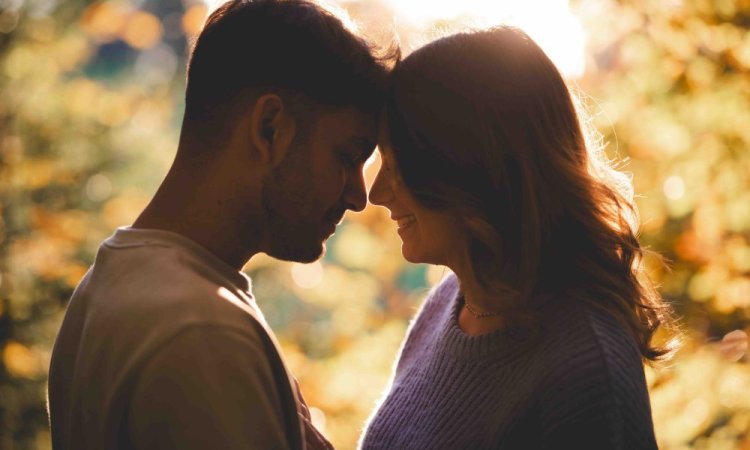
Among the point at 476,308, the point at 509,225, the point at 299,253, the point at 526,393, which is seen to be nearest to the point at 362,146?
the point at 299,253

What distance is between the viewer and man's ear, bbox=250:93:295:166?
5.95 ft

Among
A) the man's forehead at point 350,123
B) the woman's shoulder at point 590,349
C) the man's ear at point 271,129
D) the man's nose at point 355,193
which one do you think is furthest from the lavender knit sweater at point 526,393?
the man's ear at point 271,129

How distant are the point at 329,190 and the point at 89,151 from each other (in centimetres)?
382

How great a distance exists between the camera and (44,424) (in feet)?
16.3

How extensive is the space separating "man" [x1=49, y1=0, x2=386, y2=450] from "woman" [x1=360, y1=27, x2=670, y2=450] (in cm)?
17

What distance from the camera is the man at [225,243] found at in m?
1.46

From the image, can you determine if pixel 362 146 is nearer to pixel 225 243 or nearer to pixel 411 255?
pixel 411 255

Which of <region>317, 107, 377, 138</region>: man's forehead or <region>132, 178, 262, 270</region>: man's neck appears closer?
<region>132, 178, 262, 270</region>: man's neck

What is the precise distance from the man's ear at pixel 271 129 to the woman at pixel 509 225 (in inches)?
12.1

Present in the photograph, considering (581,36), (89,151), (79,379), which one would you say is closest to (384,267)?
(581,36)

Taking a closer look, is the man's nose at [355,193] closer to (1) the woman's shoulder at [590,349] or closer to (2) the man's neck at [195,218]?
(2) the man's neck at [195,218]

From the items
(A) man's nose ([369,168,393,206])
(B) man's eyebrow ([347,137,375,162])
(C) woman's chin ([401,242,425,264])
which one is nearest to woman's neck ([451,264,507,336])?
(C) woman's chin ([401,242,425,264])

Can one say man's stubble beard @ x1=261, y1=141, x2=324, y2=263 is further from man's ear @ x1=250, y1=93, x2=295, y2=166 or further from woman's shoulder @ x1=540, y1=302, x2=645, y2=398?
woman's shoulder @ x1=540, y1=302, x2=645, y2=398

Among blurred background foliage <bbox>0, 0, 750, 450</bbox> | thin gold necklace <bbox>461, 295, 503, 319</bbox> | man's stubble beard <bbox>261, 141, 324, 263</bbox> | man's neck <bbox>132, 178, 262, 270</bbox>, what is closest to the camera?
man's neck <bbox>132, 178, 262, 270</bbox>
